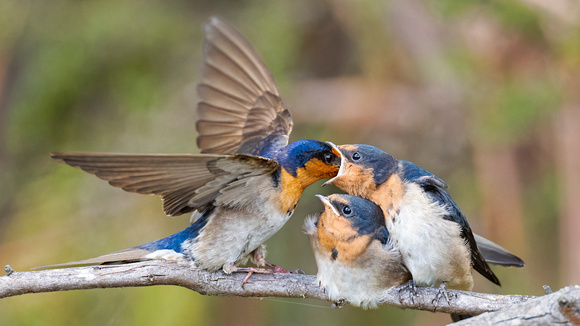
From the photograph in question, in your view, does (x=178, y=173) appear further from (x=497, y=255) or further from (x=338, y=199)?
(x=497, y=255)

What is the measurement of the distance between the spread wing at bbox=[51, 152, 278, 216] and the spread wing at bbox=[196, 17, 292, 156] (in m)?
0.45

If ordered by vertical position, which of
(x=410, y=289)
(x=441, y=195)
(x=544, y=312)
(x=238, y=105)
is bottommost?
(x=410, y=289)

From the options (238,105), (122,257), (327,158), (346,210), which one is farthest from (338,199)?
(122,257)

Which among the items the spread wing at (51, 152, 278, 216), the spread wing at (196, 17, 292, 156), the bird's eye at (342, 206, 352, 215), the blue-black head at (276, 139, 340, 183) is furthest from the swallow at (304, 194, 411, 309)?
the spread wing at (196, 17, 292, 156)

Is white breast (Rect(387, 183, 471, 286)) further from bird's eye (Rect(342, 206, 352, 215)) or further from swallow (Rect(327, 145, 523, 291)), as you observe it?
bird's eye (Rect(342, 206, 352, 215))

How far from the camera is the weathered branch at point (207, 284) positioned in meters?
2.27

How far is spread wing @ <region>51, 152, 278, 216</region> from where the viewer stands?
82.7 inches

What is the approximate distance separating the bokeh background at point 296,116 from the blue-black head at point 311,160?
4.15ft

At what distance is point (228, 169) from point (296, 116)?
184cm

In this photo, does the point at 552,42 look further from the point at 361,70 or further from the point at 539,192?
the point at 361,70

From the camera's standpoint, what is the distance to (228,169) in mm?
2354

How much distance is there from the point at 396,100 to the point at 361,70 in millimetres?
426

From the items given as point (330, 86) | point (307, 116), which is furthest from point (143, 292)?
point (330, 86)

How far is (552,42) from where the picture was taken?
358cm
